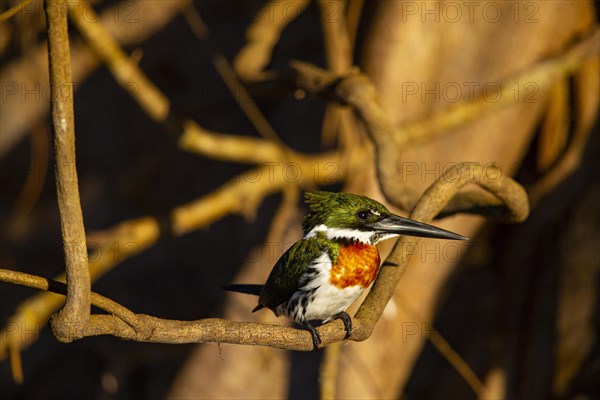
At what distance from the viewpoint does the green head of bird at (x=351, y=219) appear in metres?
2.88

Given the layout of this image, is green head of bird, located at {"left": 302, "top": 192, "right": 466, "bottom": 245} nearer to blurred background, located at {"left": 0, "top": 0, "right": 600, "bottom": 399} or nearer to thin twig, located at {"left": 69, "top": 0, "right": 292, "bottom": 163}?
blurred background, located at {"left": 0, "top": 0, "right": 600, "bottom": 399}

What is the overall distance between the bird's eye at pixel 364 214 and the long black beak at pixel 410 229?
0.12ft

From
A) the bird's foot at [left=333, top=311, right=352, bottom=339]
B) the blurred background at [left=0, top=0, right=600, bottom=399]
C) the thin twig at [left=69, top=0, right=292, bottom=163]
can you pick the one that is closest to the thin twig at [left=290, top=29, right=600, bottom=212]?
the blurred background at [left=0, top=0, right=600, bottom=399]

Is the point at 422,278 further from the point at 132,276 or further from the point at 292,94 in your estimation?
the point at 132,276

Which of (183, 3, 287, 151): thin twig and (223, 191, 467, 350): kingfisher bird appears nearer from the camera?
(223, 191, 467, 350): kingfisher bird

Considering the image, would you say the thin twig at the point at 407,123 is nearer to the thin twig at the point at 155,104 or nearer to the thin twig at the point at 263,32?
the thin twig at the point at 155,104

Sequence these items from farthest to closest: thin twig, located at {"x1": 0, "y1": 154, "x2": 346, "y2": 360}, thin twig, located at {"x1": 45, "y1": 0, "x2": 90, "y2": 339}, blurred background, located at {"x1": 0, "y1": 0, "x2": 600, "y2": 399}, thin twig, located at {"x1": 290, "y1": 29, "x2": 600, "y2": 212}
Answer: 1. blurred background, located at {"x1": 0, "y1": 0, "x2": 600, "y2": 399}
2. thin twig, located at {"x1": 0, "y1": 154, "x2": 346, "y2": 360}
3. thin twig, located at {"x1": 290, "y1": 29, "x2": 600, "y2": 212}
4. thin twig, located at {"x1": 45, "y1": 0, "x2": 90, "y2": 339}

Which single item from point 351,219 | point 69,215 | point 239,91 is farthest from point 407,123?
point 69,215

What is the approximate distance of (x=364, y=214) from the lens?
289 cm

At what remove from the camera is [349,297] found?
2869 mm

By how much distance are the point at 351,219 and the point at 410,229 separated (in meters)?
0.24

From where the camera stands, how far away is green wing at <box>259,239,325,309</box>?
115 inches

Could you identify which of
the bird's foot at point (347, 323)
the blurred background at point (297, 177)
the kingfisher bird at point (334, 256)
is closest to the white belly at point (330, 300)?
the kingfisher bird at point (334, 256)

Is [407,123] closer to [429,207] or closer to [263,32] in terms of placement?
[263,32]
